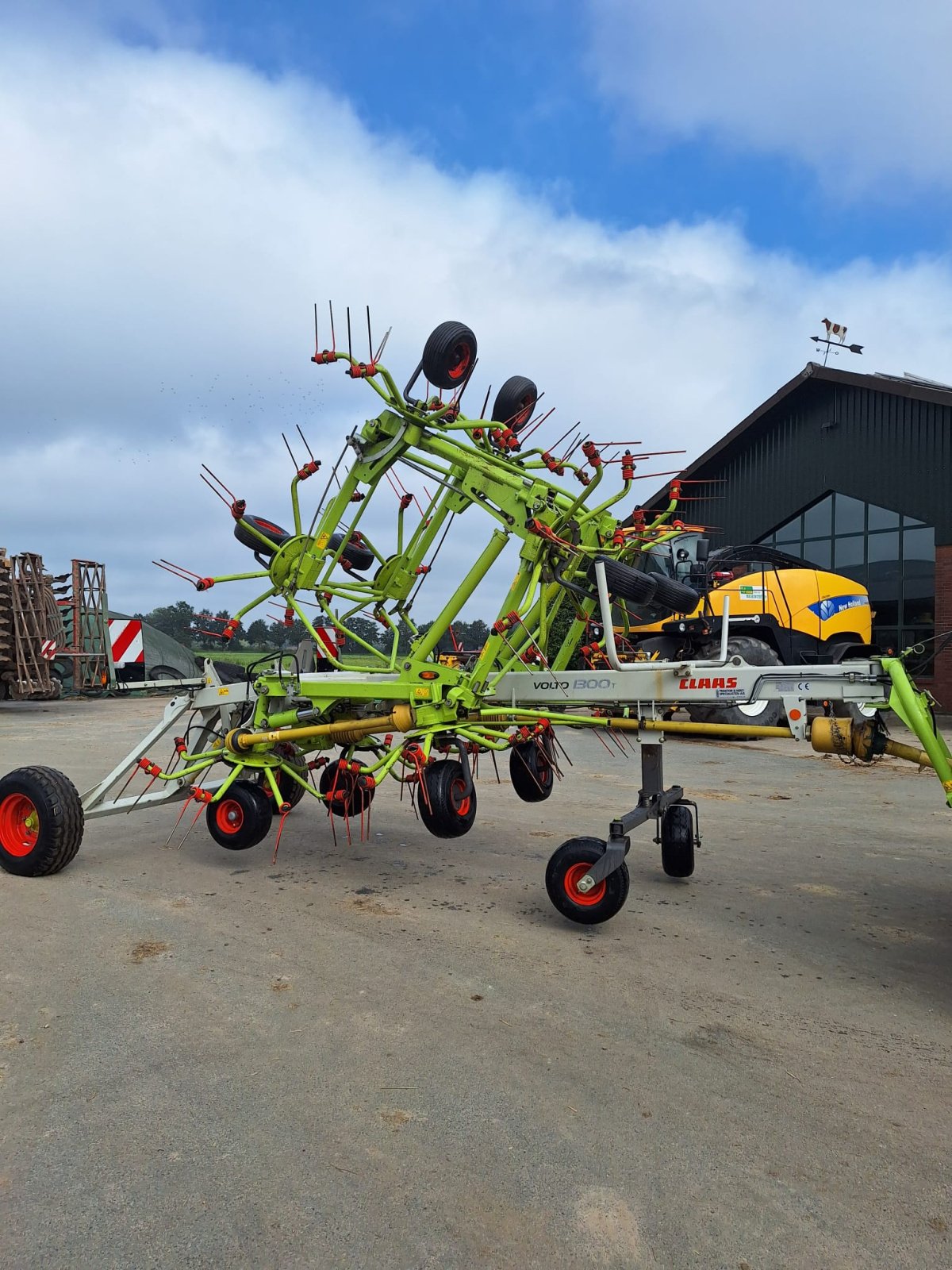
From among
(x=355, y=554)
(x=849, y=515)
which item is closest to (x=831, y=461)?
(x=849, y=515)

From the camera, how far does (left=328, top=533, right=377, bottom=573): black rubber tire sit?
6.91 metres

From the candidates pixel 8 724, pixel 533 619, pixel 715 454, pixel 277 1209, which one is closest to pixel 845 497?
pixel 715 454

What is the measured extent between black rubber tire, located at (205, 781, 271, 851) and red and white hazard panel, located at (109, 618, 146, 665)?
885 cm

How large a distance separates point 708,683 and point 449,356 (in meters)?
2.77

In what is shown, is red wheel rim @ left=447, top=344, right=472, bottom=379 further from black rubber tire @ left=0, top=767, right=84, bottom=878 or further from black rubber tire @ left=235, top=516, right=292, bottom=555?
black rubber tire @ left=0, top=767, right=84, bottom=878

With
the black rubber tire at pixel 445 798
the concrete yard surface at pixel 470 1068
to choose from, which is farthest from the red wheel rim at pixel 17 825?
the black rubber tire at pixel 445 798

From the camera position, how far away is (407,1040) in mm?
3584

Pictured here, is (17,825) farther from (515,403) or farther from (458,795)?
(515,403)

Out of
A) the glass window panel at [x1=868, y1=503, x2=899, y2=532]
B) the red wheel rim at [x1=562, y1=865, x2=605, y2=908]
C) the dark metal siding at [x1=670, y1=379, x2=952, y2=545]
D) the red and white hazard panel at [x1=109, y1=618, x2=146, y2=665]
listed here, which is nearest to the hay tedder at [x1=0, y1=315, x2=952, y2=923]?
the red wheel rim at [x1=562, y1=865, x2=605, y2=908]

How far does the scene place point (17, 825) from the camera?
6.12 m

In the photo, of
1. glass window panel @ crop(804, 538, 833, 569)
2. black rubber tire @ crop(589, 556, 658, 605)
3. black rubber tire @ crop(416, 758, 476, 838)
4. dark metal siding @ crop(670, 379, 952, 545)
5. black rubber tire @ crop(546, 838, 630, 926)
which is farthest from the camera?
glass window panel @ crop(804, 538, 833, 569)

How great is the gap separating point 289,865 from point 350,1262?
419cm

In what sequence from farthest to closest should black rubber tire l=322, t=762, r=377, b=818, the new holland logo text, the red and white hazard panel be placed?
the red and white hazard panel
black rubber tire l=322, t=762, r=377, b=818
the new holland logo text

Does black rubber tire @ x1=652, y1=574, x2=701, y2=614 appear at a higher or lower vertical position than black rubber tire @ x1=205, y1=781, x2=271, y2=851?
higher
